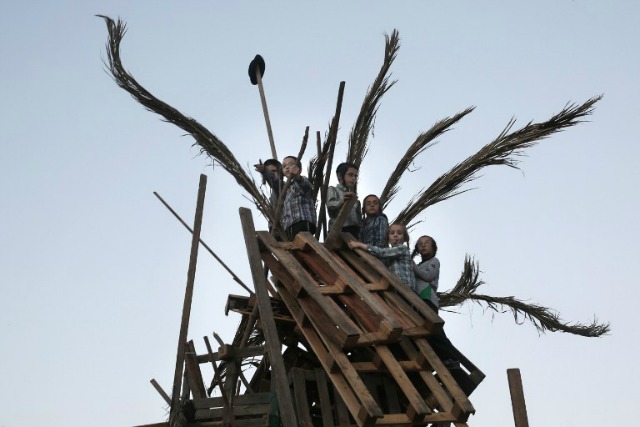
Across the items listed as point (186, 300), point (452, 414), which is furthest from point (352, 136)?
point (452, 414)

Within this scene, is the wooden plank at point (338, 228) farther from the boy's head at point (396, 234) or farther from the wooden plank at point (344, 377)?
the wooden plank at point (344, 377)

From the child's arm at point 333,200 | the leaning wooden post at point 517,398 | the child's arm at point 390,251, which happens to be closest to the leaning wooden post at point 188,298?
the child's arm at point 333,200

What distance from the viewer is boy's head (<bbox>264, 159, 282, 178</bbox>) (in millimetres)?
10297

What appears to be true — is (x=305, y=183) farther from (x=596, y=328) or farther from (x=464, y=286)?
(x=596, y=328)

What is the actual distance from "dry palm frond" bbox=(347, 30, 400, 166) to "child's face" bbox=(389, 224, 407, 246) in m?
2.20

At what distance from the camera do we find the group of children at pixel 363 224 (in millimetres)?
9148

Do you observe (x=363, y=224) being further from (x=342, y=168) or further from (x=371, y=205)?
(x=342, y=168)

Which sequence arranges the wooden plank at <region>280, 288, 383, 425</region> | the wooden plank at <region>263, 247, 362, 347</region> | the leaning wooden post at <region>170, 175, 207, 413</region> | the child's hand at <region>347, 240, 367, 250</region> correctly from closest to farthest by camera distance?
the wooden plank at <region>280, 288, 383, 425</region> → the wooden plank at <region>263, 247, 362, 347</region> → the child's hand at <region>347, 240, 367, 250</region> → the leaning wooden post at <region>170, 175, 207, 413</region>

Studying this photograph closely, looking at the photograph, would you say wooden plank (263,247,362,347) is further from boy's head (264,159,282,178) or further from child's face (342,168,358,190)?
boy's head (264,159,282,178)

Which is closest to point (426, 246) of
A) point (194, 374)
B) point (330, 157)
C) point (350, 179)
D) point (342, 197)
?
point (342, 197)

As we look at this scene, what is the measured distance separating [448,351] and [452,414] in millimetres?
847

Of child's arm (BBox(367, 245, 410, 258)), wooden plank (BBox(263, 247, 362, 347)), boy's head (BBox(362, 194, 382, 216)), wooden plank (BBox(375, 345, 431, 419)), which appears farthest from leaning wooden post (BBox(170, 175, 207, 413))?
wooden plank (BBox(375, 345, 431, 419))

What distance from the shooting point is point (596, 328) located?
37.2 ft

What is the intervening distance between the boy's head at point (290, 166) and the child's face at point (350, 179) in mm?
547
